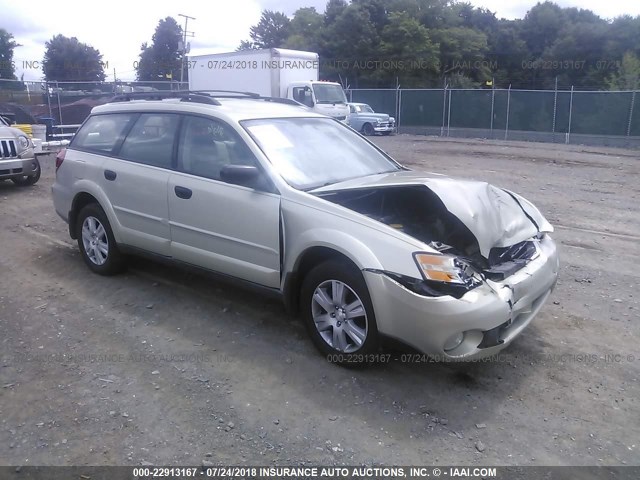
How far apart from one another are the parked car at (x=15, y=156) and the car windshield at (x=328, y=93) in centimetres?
1168

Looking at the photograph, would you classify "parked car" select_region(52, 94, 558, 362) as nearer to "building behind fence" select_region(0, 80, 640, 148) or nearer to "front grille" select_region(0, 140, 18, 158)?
"front grille" select_region(0, 140, 18, 158)

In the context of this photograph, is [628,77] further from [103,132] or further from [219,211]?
[219,211]

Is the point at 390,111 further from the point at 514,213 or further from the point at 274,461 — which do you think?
the point at 274,461

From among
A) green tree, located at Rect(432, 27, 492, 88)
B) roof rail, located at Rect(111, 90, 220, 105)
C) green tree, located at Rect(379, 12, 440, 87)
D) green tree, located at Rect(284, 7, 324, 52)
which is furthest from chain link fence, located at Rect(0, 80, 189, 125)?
green tree, located at Rect(432, 27, 492, 88)

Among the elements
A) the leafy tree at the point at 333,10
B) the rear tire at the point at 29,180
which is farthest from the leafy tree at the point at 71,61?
the rear tire at the point at 29,180

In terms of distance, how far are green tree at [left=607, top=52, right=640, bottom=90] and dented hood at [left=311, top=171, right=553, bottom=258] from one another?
1272 inches

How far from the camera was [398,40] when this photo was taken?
44.9m

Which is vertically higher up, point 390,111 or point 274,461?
point 390,111

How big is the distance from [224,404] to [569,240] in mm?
5148

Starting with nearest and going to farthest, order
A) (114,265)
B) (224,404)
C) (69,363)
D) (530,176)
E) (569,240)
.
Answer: (224,404) < (69,363) < (114,265) < (569,240) < (530,176)

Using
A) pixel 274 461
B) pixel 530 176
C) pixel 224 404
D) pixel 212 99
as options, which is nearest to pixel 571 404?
pixel 274 461

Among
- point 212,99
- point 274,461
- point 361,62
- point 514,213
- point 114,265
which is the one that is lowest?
point 274,461

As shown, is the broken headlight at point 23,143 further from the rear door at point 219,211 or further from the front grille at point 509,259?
the front grille at point 509,259

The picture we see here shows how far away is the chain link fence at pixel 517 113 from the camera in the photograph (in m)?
22.7
